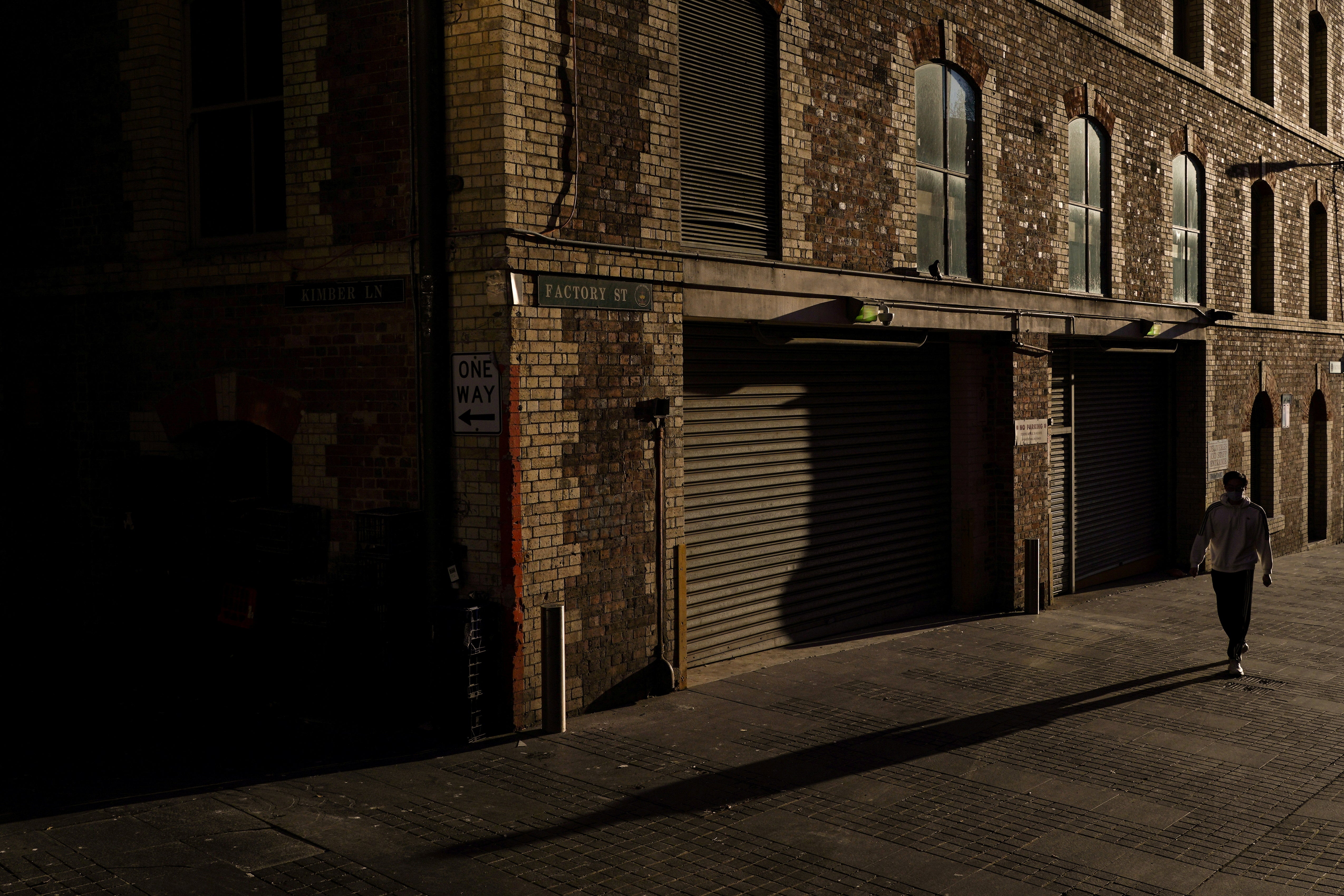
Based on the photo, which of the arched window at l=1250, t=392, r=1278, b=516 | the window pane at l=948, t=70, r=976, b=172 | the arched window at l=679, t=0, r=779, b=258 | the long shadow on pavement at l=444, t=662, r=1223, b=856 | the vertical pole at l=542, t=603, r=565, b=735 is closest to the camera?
the long shadow on pavement at l=444, t=662, r=1223, b=856

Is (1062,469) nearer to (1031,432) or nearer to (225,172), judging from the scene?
(1031,432)

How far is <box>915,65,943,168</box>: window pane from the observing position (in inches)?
518

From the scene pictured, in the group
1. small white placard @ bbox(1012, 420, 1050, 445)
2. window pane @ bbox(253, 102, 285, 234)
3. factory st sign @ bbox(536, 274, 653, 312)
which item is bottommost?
small white placard @ bbox(1012, 420, 1050, 445)

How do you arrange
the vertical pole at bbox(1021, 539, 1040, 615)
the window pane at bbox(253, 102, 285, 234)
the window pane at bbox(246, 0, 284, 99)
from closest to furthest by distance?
the window pane at bbox(246, 0, 284, 99) → the window pane at bbox(253, 102, 285, 234) → the vertical pole at bbox(1021, 539, 1040, 615)

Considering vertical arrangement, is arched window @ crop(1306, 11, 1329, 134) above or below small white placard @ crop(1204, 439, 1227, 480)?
above

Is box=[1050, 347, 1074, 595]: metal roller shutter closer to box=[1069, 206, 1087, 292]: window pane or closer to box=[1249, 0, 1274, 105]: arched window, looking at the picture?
box=[1069, 206, 1087, 292]: window pane

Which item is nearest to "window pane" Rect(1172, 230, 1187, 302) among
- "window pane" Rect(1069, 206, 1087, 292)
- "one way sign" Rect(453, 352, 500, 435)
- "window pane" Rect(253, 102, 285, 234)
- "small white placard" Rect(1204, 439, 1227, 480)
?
"small white placard" Rect(1204, 439, 1227, 480)

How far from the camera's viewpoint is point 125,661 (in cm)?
1050

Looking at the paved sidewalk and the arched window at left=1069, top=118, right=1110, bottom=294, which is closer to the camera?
the paved sidewalk

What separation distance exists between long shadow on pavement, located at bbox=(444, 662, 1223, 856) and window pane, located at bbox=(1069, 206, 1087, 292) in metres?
7.03

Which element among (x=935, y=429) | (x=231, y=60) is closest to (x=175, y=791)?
(x=231, y=60)

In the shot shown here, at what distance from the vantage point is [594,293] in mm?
9211

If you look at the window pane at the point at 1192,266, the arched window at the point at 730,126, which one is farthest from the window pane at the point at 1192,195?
the arched window at the point at 730,126

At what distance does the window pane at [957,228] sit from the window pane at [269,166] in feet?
24.2
